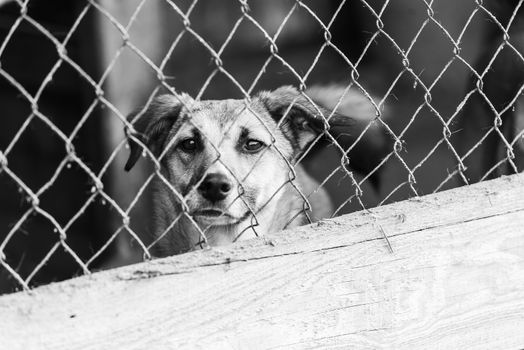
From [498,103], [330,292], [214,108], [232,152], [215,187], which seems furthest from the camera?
[498,103]

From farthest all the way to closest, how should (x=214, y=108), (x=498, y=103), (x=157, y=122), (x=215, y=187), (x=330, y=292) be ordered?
(x=498, y=103), (x=214, y=108), (x=157, y=122), (x=215, y=187), (x=330, y=292)

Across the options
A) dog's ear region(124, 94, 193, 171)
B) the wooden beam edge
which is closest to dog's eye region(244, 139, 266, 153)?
dog's ear region(124, 94, 193, 171)

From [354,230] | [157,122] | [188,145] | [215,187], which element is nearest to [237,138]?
[188,145]

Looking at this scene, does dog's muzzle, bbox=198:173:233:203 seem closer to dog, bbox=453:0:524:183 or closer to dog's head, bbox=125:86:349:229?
dog's head, bbox=125:86:349:229

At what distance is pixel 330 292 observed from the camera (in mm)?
1958

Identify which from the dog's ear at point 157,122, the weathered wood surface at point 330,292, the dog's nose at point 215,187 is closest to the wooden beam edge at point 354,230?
the weathered wood surface at point 330,292

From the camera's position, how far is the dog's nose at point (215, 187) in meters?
2.72

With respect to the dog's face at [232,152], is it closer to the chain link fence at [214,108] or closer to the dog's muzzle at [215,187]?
the chain link fence at [214,108]

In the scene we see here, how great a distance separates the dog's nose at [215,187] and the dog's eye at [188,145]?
0.52 meters

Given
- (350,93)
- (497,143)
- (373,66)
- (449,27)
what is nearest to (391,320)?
(350,93)

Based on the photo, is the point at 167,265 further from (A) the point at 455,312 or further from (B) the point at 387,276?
(A) the point at 455,312

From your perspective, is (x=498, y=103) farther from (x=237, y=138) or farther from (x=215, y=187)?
(x=215, y=187)

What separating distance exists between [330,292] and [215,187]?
0.91m

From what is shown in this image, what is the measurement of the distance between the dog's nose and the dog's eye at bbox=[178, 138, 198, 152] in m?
0.52
